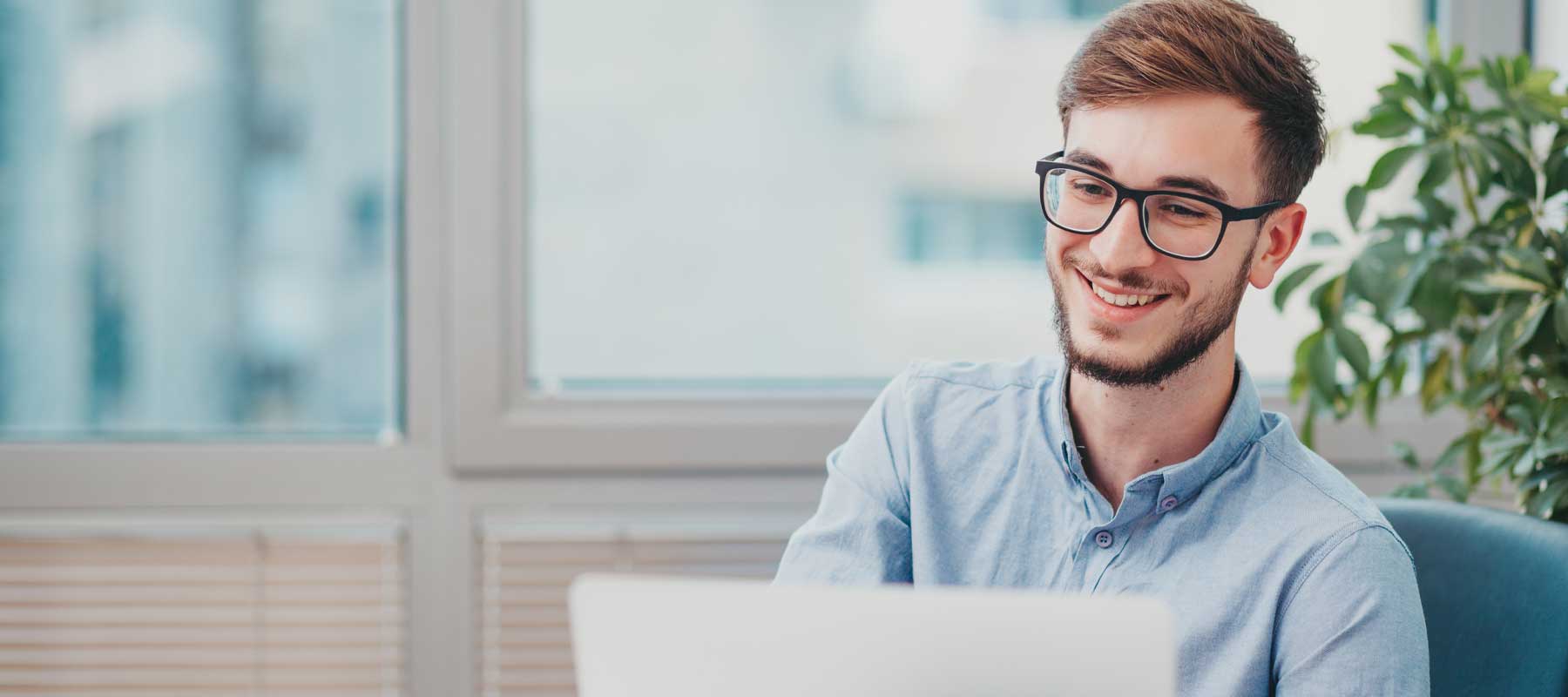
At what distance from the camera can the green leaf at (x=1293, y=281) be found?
5.78 feet

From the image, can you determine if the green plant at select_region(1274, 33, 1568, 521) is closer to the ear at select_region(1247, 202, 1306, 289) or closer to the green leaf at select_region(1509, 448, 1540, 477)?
the green leaf at select_region(1509, 448, 1540, 477)

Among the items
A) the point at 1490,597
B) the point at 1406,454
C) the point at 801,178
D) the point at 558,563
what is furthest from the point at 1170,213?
the point at 558,563

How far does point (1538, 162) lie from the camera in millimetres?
1645

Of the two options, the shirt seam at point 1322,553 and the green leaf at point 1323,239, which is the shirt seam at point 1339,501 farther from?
the green leaf at point 1323,239

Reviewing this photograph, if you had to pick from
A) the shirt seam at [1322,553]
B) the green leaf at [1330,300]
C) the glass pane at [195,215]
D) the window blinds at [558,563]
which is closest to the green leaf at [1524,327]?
the green leaf at [1330,300]

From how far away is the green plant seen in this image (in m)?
1.52

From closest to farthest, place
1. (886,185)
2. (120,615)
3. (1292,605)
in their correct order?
(1292,605)
(120,615)
(886,185)

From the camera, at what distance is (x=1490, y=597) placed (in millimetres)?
1194

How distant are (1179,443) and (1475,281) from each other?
69cm

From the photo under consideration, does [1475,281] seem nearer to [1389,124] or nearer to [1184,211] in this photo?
[1389,124]

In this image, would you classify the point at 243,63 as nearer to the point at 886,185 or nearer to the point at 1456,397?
the point at 886,185

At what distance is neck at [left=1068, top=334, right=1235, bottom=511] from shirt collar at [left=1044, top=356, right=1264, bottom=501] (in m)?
0.02

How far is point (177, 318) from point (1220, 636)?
6.11ft

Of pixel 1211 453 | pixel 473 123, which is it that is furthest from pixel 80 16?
pixel 1211 453
